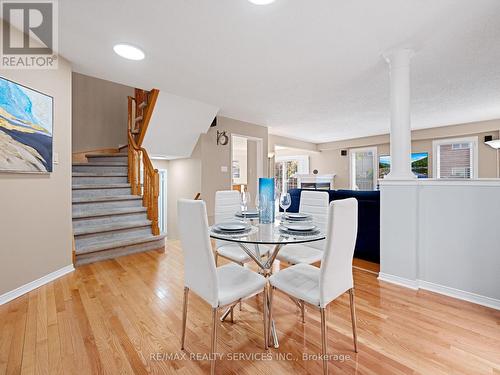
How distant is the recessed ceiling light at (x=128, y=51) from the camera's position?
247cm

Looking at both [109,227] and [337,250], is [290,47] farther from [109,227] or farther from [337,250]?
[109,227]

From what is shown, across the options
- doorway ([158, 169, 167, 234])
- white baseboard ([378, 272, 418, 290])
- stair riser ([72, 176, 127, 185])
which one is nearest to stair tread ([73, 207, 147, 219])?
stair riser ([72, 176, 127, 185])

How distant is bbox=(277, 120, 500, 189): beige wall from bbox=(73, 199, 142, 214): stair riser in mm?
6552

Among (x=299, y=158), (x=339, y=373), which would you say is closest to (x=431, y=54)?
(x=339, y=373)

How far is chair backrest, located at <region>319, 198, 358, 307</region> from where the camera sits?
129cm

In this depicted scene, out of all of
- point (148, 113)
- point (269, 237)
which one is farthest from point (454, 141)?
point (148, 113)

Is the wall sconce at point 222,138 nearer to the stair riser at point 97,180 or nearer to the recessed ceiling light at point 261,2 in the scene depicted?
the stair riser at point 97,180

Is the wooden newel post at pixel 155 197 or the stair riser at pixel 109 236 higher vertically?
the wooden newel post at pixel 155 197

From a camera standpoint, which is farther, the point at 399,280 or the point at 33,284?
the point at 399,280

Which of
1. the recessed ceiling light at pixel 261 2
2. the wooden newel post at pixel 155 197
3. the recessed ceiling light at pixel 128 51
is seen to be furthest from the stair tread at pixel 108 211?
the recessed ceiling light at pixel 261 2

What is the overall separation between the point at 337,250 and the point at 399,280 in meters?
1.71

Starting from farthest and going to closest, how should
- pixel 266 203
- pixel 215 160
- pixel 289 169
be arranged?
1. pixel 289 169
2. pixel 215 160
3. pixel 266 203

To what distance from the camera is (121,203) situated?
3939mm

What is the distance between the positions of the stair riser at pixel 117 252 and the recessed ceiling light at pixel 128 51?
2451 millimetres
